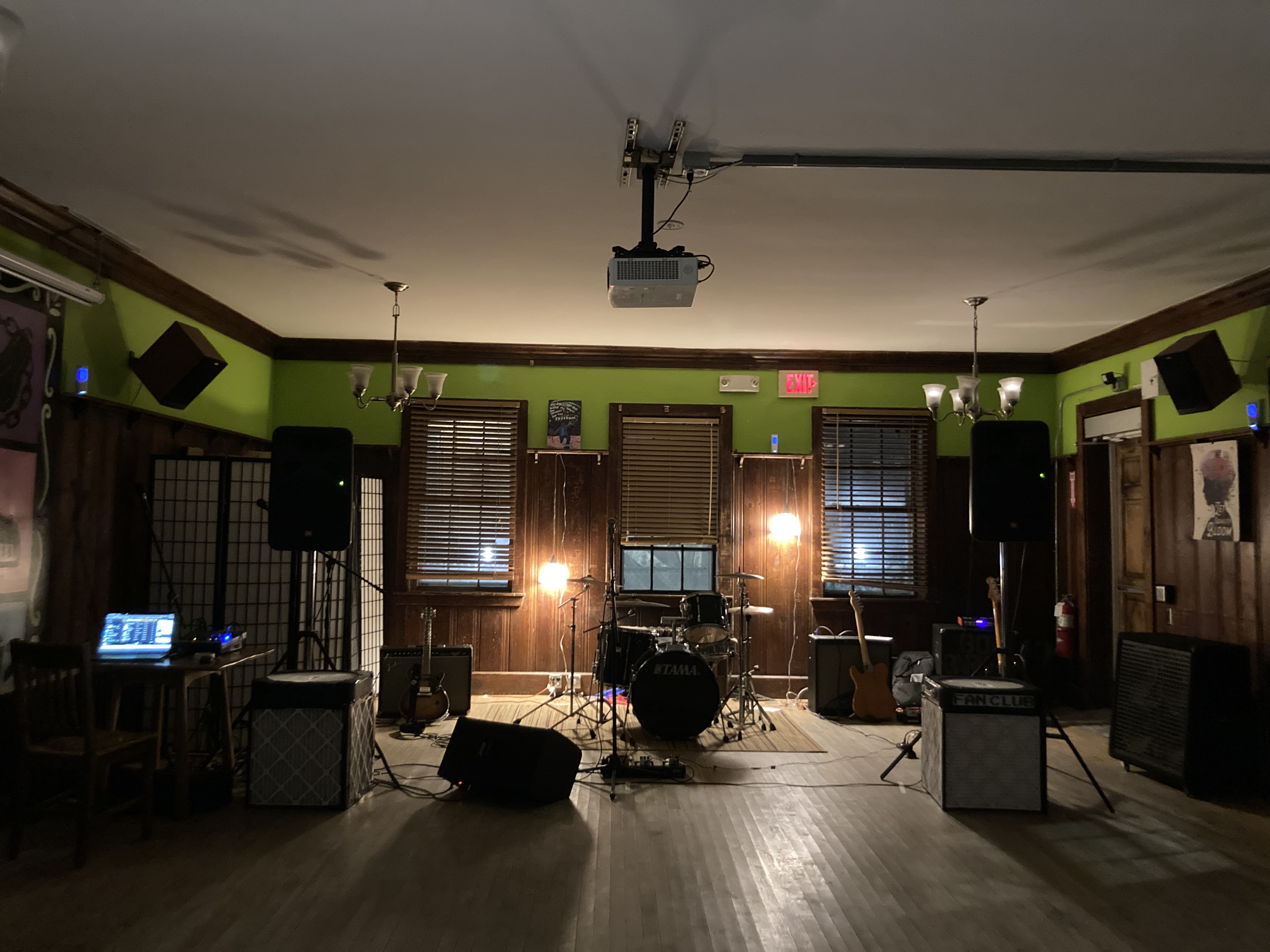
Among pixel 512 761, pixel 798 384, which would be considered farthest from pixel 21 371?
pixel 798 384

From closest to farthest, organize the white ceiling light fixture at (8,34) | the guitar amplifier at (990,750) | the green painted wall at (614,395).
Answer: the white ceiling light fixture at (8,34) < the guitar amplifier at (990,750) < the green painted wall at (614,395)

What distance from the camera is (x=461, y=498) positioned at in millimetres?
7328

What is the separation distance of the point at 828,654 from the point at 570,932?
411 cm

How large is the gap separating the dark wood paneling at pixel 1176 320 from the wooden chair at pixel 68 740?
6477 mm

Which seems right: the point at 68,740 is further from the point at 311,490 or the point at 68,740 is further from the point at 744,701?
the point at 744,701

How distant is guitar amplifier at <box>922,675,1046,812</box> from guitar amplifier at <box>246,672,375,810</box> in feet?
10.2

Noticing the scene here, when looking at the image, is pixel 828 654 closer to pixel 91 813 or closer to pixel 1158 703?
pixel 1158 703

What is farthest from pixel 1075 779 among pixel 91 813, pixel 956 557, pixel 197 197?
pixel 197 197

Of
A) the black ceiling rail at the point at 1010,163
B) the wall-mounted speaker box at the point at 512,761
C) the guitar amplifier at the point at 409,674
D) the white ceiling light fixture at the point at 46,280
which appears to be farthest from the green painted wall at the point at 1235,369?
the white ceiling light fixture at the point at 46,280

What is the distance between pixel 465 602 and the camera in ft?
23.8

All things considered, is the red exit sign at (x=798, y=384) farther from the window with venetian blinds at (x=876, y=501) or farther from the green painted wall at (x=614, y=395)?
the window with venetian blinds at (x=876, y=501)

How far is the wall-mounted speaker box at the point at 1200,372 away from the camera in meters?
5.03

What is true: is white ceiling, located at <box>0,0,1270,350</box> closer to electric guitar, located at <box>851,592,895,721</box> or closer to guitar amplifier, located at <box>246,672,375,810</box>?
guitar amplifier, located at <box>246,672,375,810</box>

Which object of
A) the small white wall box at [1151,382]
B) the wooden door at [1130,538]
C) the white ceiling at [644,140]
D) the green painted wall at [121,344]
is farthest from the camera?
the wooden door at [1130,538]
